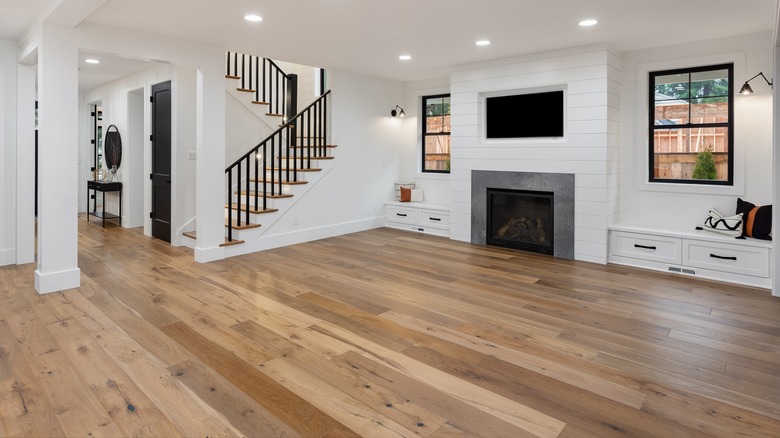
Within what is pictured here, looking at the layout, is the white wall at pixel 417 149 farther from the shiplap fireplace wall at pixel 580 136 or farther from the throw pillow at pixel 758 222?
the throw pillow at pixel 758 222

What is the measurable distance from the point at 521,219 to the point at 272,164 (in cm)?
344

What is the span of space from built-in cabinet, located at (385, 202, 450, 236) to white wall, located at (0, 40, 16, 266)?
205 inches

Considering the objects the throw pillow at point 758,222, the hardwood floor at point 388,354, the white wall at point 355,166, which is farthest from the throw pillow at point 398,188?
the throw pillow at point 758,222

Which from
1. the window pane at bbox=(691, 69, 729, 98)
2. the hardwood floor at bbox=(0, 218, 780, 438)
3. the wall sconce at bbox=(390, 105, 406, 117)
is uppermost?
the wall sconce at bbox=(390, 105, 406, 117)

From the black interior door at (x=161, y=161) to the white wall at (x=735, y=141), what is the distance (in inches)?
244

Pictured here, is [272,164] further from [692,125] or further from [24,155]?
[692,125]

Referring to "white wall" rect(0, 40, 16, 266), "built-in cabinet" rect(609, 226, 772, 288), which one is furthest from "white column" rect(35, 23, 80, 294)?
"built-in cabinet" rect(609, 226, 772, 288)

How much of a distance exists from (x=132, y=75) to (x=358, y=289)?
601 cm

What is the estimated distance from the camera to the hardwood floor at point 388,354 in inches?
86.8

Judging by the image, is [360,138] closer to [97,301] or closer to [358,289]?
[358,289]

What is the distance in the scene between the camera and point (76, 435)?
2066 mm

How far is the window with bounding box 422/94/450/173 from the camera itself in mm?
7793

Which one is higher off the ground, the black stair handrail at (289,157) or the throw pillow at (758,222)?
the black stair handrail at (289,157)

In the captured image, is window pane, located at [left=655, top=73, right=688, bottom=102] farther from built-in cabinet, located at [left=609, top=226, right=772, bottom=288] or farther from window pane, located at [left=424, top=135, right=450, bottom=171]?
window pane, located at [left=424, top=135, right=450, bottom=171]
